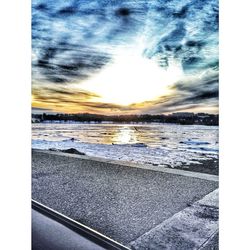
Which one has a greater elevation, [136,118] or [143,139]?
[136,118]

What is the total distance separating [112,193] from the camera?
203 cm

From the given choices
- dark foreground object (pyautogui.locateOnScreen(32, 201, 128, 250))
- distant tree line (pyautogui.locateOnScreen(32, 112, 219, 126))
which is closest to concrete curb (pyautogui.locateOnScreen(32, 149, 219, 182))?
distant tree line (pyautogui.locateOnScreen(32, 112, 219, 126))

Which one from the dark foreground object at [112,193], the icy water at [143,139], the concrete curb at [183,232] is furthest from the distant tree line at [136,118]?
the concrete curb at [183,232]

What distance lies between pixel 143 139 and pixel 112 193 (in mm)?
659

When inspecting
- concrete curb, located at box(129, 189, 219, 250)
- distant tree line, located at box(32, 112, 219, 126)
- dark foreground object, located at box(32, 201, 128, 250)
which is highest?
distant tree line, located at box(32, 112, 219, 126)

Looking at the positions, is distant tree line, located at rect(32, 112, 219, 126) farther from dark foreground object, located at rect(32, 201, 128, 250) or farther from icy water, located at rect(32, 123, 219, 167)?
dark foreground object, located at rect(32, 201, 128, 250)

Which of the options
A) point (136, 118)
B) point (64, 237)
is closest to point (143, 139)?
point (136, 118)

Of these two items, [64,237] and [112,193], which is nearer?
[64,237]

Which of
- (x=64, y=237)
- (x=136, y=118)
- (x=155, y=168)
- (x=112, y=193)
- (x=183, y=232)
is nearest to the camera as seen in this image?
(x=64, y=237)

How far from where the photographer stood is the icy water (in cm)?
139

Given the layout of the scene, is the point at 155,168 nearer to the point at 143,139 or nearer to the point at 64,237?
the point at 143,139

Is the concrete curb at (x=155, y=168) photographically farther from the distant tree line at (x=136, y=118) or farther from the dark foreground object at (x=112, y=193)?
the distant tree line at (x=136, y=118)

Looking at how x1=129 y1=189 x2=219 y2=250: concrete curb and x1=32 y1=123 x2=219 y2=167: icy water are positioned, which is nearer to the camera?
x1=129 y1=189 x2=219 y2=250: concrete curb

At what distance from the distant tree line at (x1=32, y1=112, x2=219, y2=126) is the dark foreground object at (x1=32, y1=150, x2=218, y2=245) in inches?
11.4
